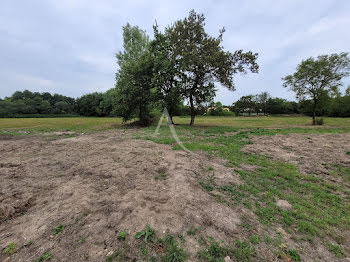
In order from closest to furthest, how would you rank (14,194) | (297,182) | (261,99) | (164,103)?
(14,194) < (297,182) < (164,103) < (261,99)

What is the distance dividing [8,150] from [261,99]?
85077 mm

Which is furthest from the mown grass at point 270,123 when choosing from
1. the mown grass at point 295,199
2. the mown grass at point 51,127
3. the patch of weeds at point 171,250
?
the patch of weeds at point 171,250

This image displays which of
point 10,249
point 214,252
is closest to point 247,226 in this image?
point 214,252

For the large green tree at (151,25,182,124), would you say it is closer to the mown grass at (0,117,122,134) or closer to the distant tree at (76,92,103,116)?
the mown grass at (0,117,122,134)

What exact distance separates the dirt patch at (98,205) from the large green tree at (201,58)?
14.1 m

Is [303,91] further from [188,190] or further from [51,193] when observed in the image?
[51,193]

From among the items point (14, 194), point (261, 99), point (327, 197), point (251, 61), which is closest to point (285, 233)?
point (327, 197)

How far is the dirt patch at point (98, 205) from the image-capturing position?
7.37 feet

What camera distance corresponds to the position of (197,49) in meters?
16.4

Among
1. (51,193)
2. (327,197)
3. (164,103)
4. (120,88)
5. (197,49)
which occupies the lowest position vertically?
(327,197)

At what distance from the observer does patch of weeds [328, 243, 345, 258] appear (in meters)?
2.22

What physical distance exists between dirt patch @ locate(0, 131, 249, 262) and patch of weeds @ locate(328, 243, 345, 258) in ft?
3.70

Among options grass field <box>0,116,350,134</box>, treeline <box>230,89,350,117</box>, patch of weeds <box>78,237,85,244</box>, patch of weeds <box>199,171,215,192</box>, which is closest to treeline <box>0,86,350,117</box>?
treeline <box>230,89,350,117</box>

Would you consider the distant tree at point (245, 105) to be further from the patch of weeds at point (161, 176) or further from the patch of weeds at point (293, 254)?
the patch of weeds at point (293, 254)
